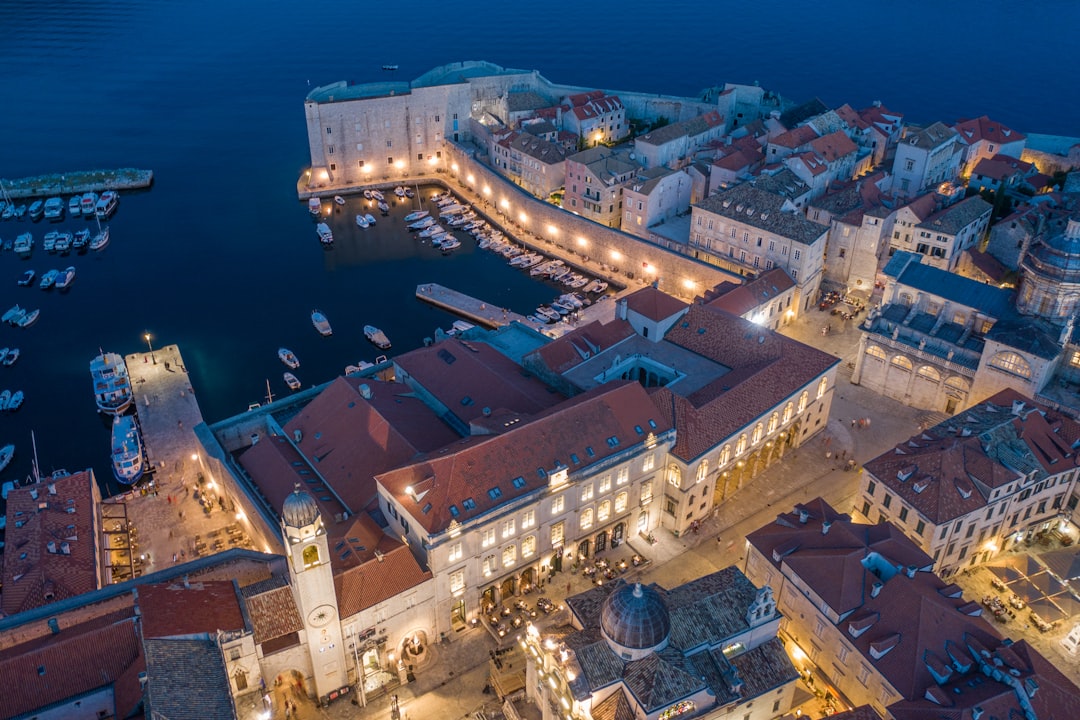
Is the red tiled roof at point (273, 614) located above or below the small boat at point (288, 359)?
above

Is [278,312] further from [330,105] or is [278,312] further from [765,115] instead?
[765,115]

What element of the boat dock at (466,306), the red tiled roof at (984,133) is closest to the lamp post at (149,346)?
the boat dock at (466,306)

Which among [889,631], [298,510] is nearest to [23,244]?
[298,510]

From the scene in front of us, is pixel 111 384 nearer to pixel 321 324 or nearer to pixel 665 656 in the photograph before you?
pixel 321 324

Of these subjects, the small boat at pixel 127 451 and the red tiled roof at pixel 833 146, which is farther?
the red tiled roof at pixel 833 146

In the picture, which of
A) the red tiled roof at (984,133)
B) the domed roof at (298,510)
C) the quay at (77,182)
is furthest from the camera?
the quay at (77,182)

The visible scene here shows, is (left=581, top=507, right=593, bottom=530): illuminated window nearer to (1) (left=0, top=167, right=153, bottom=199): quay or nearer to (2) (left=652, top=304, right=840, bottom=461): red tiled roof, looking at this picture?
(2) (left=652, top=304, right=840, bottom=461): red tiled roof

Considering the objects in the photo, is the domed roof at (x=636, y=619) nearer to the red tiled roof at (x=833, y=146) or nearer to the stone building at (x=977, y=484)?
the stone building at (x=977, y=484)

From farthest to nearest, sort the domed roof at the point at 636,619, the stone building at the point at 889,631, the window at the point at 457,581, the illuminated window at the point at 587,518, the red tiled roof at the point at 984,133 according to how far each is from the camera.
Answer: the red tiled roof at the point at 984,133 → the illuminated window at the point at 587,518 → the window at the point at 457,581 → the stone building at the point at 889,631 → the domed roof at the point at 636,619
